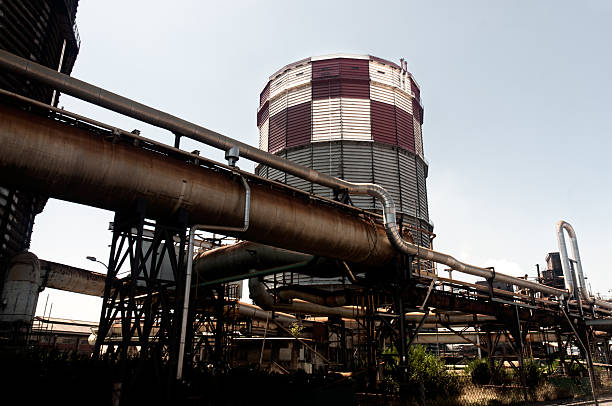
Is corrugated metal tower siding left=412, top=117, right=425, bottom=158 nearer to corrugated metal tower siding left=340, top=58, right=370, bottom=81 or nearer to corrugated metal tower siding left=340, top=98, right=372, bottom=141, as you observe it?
corrugated metal tower siding left=340, top=98, right=372, bottom=141

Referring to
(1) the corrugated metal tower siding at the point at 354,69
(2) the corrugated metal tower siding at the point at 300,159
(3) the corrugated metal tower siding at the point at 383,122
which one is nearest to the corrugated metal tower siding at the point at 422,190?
(3) the corrugated metal tower siding at the point at 383,122

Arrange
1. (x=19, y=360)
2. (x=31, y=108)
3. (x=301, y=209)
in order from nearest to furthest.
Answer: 1. (x=19, y=360)
2. (x=31, y=108)
3. (x=301, y=209)

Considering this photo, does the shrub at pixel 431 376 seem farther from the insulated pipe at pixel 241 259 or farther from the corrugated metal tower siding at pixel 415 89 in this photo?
the corrugated metal tower siding at pixel 415 89

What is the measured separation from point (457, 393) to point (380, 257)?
7854mm

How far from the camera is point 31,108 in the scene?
9.70 metres

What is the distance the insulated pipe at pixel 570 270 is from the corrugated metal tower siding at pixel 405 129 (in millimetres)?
12125

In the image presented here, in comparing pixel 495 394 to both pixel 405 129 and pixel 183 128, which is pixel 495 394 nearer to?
pixel 183 128

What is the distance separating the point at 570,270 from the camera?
83.7 ft

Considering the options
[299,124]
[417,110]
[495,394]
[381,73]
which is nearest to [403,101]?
[417,110]

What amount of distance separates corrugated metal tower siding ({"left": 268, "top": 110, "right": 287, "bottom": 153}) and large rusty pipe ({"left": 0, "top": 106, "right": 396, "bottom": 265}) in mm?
20819

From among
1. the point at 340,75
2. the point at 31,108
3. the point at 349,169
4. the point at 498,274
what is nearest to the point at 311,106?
the point at 340,75

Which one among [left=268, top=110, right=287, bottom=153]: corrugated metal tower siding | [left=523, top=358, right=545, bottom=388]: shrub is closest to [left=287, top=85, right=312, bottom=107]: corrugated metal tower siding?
[left=268, top=110, right=287, bottom=153]: corrugated metal tower siding

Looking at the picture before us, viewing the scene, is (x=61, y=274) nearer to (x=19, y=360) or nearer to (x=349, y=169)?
(x=19, y=360)

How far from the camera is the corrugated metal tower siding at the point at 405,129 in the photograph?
1340 inches
